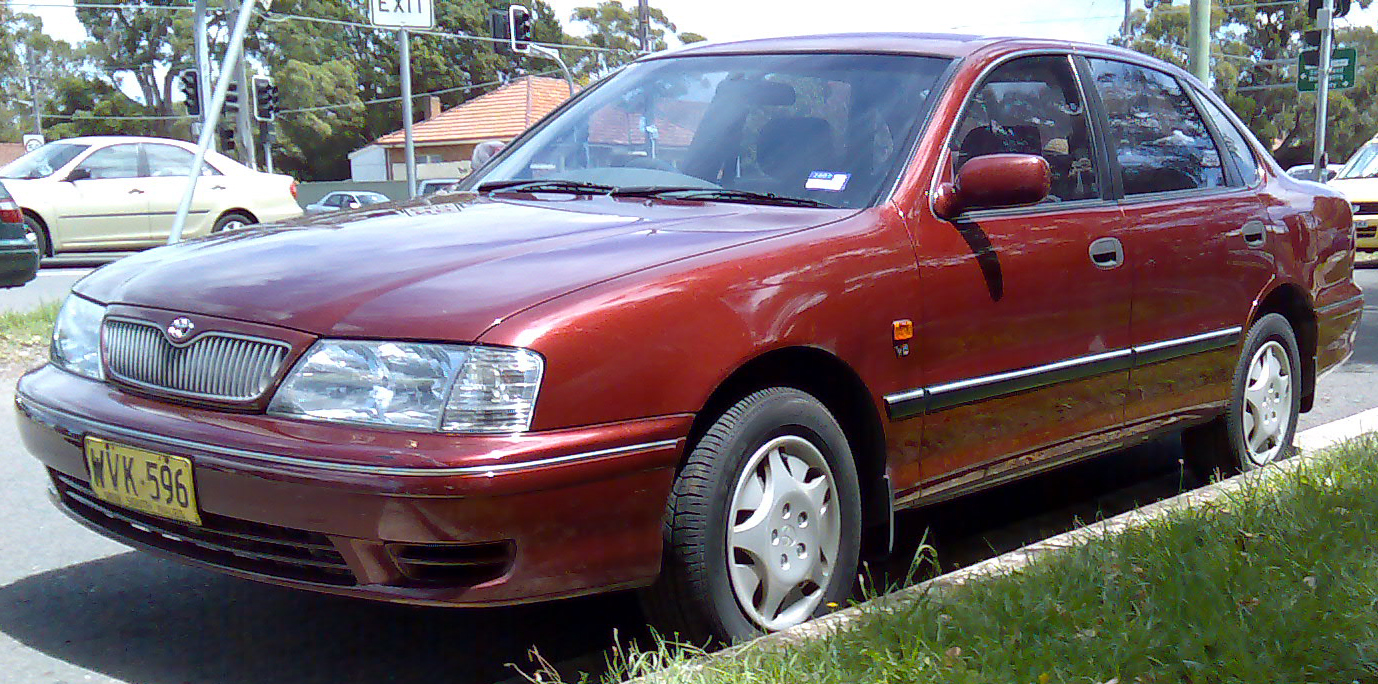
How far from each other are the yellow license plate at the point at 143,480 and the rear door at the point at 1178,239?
2819mm

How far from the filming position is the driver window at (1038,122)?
13.7ft

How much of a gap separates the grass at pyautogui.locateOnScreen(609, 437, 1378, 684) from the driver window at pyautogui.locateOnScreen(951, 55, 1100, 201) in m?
1.17

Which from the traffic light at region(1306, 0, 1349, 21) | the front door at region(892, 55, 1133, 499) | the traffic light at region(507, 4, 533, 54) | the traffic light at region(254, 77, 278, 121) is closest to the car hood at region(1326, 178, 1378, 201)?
the traffic light at region(1306, 0, 1349, 21)

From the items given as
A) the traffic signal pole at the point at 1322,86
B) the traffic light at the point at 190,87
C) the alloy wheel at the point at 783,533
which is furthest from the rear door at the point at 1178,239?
the traffic light at the point at 190,87

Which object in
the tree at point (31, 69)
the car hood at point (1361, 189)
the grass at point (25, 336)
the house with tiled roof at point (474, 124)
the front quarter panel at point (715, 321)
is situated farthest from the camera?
the tree at point (31, 69)

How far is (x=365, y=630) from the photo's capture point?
3.64m

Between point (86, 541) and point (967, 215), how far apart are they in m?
2.82

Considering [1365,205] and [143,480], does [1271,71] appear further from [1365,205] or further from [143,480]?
[143,480]

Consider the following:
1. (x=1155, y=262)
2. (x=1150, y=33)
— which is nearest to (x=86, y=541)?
(x=1155, y=262)

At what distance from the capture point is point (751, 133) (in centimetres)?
410

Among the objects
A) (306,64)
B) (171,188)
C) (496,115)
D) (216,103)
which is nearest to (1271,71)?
(496,115)

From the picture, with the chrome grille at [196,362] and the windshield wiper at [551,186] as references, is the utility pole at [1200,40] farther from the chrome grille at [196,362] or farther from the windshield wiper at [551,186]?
the chrome grille at [196,362]

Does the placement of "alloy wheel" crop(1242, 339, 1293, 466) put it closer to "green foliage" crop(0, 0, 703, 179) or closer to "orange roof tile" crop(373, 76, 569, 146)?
"orange roof tile" crop(373, 76, 569, 146)

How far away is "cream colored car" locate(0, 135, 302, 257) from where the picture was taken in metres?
16.6
